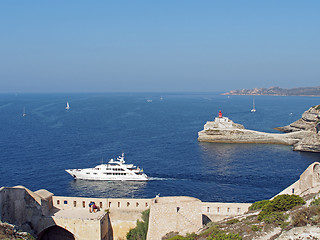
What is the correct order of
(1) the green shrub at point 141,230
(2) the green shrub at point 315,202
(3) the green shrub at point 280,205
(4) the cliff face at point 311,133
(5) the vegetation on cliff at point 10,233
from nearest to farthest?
(2) the green shrub at point 315,202 < (5) the vegetation on cliff at point 10,233 < (3) the green shrub at point 280,205 < (1) the green shrub at point 141,230 < (4) the cliff face at point 311,133

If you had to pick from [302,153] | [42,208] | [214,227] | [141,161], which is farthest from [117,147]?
[214,227]

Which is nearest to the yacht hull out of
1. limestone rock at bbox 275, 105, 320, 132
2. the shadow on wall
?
the shadow on wall

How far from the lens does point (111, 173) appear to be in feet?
162

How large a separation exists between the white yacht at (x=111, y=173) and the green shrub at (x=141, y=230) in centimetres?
2379

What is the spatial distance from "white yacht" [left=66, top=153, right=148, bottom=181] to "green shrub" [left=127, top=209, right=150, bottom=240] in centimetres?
2379

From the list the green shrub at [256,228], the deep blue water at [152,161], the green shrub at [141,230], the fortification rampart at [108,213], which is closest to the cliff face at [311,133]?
the deep blue water at [152,161]

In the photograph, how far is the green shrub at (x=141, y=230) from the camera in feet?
75.7

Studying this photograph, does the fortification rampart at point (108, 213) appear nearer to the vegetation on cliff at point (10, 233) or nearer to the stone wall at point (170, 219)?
the stone wall at point (170, 219)

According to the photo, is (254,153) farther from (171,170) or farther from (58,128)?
(58,128)

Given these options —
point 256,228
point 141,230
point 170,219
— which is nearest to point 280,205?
point 256,228

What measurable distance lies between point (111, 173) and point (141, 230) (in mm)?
26663

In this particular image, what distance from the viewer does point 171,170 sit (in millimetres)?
50969

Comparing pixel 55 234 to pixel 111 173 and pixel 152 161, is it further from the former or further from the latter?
pixel 152 161

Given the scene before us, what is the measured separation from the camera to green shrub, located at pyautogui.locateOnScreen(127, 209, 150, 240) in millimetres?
23062
